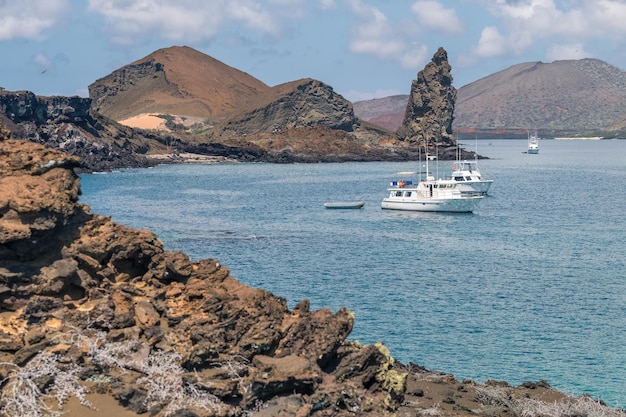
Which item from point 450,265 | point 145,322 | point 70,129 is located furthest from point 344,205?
point 70,129

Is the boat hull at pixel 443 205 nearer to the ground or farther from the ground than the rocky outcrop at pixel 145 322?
nearer to the ground

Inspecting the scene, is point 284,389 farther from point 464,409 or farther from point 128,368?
point 464,409

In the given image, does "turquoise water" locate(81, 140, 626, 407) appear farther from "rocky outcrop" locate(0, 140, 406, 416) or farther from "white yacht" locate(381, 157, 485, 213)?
"rocky outcrop" locate(0, 140, 406, 416)

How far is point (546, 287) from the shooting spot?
132 feet

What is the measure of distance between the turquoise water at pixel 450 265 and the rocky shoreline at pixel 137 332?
1546 centimetres

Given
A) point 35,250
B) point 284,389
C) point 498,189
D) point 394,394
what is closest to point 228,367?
point 284,389

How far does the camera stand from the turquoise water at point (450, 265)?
2919cm

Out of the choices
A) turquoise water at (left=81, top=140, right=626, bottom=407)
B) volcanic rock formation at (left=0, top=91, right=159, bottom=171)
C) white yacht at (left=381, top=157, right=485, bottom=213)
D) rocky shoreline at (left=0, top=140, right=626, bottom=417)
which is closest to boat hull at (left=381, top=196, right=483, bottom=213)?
white yacht at (left=381, top=157, right=485, bottom=213)

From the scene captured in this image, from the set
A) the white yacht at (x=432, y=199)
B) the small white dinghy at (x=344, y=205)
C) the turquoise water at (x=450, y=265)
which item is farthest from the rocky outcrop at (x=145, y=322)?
the small white dinghy at (x=344, y=205)

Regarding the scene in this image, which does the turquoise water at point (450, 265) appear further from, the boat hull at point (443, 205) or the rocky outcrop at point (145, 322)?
the rocky outcrop at point (145, 322)

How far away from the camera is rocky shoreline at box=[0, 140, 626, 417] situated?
438 inches

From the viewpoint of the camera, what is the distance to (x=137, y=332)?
39.9ft

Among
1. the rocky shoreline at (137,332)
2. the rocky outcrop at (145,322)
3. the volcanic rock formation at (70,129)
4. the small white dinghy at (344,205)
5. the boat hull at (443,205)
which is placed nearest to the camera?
the rocky shoreline at (137,332)

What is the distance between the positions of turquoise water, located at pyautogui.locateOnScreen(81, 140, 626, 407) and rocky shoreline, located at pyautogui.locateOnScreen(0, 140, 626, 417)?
1546 cm
